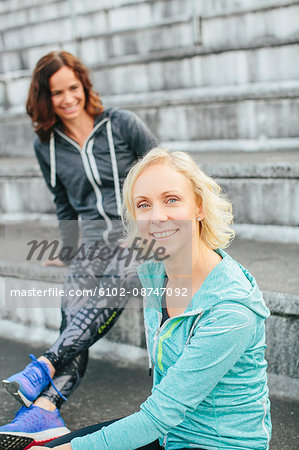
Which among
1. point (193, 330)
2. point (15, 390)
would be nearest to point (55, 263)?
point (15, 390)

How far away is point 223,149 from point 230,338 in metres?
2.48

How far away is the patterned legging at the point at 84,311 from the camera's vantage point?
191 centimetres

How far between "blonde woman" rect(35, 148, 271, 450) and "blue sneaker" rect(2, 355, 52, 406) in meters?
0.36

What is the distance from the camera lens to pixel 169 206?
1333 mm

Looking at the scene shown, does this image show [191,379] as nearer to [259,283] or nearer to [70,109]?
[259,283]

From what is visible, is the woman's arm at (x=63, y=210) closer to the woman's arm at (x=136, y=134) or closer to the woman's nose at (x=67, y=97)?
the woman's nose at (x=67, y=97)

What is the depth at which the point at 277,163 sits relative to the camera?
2.60 metres

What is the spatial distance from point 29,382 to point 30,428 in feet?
0.52

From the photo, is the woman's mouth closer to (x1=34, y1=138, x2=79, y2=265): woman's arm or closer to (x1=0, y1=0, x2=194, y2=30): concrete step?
(x1=34, y1=138, x2=79, y2=265): woman's arm

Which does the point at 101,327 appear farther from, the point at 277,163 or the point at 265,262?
the point at 277,163

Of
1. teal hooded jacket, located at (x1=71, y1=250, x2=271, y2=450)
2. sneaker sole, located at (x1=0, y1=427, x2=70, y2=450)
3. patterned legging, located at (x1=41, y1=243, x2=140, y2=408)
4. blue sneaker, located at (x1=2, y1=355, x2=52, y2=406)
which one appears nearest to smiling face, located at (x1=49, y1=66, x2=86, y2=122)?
patterned legging, located at (x1=41, y1=243, x2=140, y2=408)

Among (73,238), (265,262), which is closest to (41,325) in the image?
(73,238)

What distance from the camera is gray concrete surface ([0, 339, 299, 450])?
5.91ft

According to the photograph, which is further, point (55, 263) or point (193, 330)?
point (55, 263)
